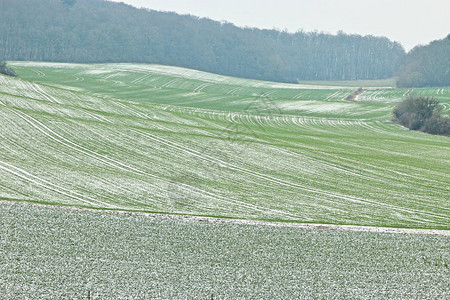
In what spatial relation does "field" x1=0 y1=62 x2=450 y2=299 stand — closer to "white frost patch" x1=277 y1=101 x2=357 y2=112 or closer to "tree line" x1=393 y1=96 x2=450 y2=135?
"tree line" x1=393 y1=96 x2=450 y2=135

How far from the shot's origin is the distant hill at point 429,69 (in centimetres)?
14138

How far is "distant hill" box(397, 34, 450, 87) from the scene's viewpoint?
141 metres

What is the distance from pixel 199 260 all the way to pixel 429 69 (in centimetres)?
14104

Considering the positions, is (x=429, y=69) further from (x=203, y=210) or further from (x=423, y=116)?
(x=203, y=210)

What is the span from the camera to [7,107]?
43938 millimetres

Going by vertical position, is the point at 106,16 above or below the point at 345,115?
above

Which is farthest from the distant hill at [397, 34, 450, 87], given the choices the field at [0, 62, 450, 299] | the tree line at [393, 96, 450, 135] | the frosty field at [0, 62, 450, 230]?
the field at [0, 62, 450, 299]

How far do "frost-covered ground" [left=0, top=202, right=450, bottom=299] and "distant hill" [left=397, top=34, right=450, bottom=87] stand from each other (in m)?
129

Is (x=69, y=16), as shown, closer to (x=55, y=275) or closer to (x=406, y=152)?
(x=406, y=152)

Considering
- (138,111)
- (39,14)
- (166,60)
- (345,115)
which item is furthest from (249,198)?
(39,14)

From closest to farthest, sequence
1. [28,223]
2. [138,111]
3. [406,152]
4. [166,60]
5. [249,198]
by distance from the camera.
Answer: [28,223] → [249,198] → [406,152] → [138,111] → [166,60]

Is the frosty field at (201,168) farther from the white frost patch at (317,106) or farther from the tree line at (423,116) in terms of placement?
the white frost patch at (317,106)

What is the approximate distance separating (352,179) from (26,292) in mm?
23735

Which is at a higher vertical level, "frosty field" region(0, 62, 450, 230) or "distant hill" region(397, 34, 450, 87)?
"distant hill" region(397, 34, 450, 87)
